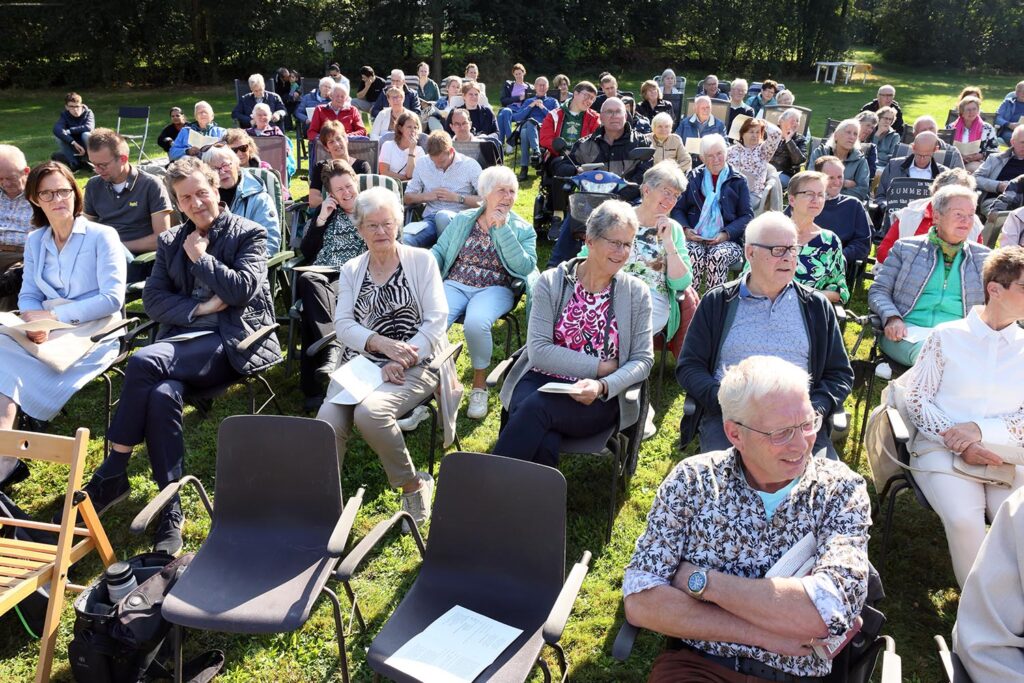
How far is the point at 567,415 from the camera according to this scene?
3.41m

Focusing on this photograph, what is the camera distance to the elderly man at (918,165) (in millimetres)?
7219

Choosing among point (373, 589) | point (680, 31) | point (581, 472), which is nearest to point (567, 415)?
point (581, 472)

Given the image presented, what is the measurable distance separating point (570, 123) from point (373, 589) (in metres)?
7.43

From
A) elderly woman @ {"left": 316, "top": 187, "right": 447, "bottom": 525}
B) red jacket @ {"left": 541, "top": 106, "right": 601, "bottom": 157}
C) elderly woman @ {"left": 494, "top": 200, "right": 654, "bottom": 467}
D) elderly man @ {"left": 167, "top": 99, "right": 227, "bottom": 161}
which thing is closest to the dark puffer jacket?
elderly woman @ {"left": 316, "top": 187, "right": 447, "bottom": 525}

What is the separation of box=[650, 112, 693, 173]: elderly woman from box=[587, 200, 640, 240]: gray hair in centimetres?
479

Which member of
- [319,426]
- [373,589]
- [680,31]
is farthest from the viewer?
[680,31]

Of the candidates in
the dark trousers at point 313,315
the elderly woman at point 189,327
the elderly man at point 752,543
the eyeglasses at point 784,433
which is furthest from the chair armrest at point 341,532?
the dark trousers at point 313,315

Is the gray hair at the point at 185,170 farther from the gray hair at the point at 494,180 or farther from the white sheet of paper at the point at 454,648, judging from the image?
the white sheet of paper at the point at 454,648

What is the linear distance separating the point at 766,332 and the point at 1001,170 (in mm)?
5867

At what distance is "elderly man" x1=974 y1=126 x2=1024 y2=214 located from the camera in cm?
736

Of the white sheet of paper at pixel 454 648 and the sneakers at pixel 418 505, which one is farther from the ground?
the white sheet of paper at pixel 454 648

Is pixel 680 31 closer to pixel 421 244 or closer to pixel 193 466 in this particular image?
pixel 421 244

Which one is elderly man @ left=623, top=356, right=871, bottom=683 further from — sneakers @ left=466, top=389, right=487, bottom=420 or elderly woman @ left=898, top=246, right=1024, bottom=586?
sneakers @ left=466, top=389, right=487, bottom=420

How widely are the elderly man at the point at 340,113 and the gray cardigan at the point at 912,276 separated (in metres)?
7.26
